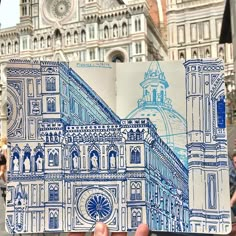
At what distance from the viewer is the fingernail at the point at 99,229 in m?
1.90

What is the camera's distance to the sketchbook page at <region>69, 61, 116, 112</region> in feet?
6.33

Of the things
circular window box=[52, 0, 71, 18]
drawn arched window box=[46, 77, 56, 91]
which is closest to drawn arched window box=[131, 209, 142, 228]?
drawn arched window box=[46, 77, 56, 91]

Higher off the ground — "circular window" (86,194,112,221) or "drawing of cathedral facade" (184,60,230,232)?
"drawing of cathedral facade" (184,60,230,232)

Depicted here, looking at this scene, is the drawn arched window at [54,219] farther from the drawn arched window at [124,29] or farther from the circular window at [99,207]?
the drawn arched window at [124,29]

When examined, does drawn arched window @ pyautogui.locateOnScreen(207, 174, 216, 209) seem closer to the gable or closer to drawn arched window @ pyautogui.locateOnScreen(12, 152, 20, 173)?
drawn arched window @ pyautogui.locateOnScreen(12, 152, 20, 173)

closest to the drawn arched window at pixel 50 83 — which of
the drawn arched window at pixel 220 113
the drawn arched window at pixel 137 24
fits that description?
the drawn arched window at pixel 220 113

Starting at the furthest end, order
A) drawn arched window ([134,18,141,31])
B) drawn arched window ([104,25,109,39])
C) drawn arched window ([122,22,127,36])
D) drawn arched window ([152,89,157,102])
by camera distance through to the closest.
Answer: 1. drawn arched window ([104,25,109,39])
2. drawn arched window ([122,22,127,36])
3. drawn arched window ([134,18,141,31])
4. drawn arched window ([152,89,157,102])

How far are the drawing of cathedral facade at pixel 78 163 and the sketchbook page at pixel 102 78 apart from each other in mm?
26

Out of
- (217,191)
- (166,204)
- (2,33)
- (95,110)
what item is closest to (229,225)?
(217,191)

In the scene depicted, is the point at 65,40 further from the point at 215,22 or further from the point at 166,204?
the point at 166,204

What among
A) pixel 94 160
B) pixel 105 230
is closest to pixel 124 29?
pixel 94 160

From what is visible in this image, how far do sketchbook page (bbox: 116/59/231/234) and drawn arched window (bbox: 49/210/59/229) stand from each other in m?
0.35

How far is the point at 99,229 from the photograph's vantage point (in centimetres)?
190

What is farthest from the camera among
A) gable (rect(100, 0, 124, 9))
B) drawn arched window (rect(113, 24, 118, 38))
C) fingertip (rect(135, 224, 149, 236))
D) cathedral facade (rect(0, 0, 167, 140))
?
gable (rect(100, 0, 124, 9))
